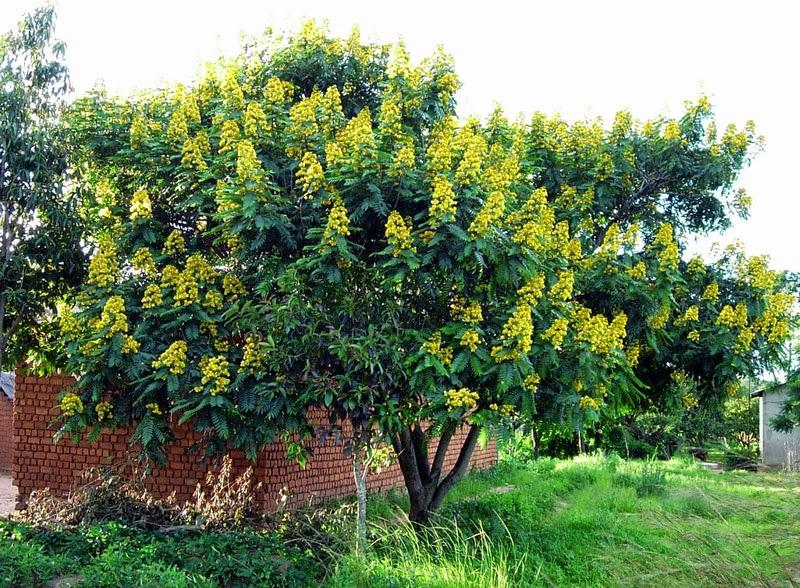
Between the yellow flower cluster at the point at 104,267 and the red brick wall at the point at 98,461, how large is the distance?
2660 millimetres

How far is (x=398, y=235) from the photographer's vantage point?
6020mm

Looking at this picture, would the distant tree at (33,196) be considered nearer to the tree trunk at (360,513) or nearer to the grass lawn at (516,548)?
the grass lawn at (516,548)

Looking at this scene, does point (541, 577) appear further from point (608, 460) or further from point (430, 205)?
point (608, 460)

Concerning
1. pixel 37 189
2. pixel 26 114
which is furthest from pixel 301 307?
pixel 26 114

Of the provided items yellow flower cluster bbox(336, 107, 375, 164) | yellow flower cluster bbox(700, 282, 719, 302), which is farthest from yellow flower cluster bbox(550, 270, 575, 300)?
yellow flower cluster bbox(700, 282, 719, 302)

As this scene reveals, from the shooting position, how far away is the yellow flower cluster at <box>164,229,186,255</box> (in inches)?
283

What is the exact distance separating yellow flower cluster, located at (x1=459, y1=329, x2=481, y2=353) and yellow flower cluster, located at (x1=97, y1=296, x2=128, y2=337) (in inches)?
114

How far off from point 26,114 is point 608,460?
1339 centimetres

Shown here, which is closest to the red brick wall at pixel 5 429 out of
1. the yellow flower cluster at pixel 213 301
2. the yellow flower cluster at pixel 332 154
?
the yellow flower cluster at pixel 213 301

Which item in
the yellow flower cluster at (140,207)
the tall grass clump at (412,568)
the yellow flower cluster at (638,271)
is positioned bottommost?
the tall grass clump at (412,568)

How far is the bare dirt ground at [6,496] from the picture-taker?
10.7m

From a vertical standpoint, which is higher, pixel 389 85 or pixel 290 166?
pixel 389 85

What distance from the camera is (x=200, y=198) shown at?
6910mm

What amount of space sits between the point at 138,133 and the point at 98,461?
4381 mm
